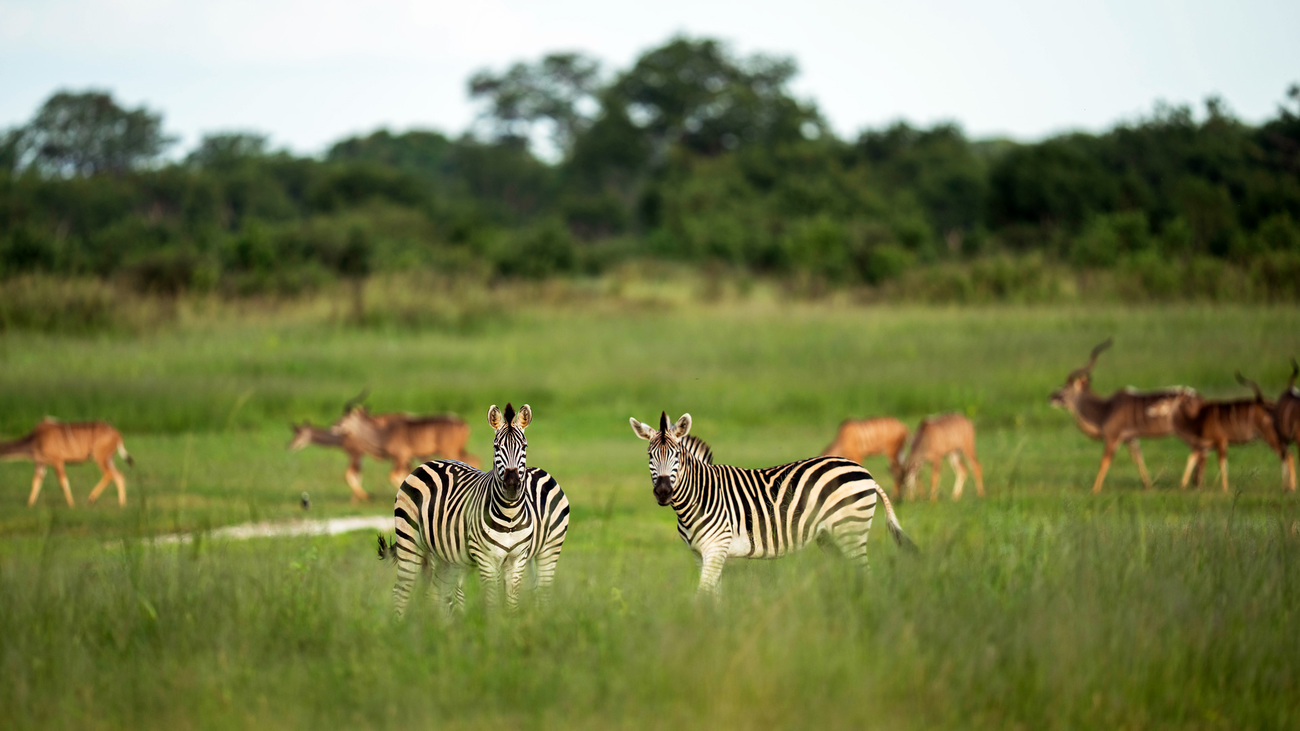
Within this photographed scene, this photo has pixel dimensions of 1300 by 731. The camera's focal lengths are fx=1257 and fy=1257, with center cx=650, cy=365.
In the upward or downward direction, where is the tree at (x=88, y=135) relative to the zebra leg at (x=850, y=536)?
upward

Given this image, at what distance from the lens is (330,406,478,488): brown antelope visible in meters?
14.8

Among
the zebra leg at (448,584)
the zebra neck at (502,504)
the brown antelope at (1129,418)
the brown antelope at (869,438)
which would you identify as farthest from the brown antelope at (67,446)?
the brown antelope at (1129,418)

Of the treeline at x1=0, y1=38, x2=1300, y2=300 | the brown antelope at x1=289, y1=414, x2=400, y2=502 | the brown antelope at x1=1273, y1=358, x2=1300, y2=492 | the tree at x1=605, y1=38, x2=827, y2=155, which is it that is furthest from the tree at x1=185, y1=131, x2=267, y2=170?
the brown antelope at x1=1273, y1=358, x2=1300, y2=492

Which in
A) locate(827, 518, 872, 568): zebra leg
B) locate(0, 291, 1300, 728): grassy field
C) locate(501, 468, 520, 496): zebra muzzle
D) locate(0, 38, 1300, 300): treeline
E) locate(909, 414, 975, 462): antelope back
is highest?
locate(0, 38, 1300, 300): treeline

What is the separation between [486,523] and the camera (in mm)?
6188

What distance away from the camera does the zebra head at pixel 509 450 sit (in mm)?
5820

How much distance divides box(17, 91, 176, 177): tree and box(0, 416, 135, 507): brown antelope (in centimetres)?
4750

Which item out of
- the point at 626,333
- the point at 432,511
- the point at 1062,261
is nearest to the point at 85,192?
the point at 626,333

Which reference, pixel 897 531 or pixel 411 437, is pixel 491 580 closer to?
pixel 897 531

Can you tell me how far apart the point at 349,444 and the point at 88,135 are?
50579mm

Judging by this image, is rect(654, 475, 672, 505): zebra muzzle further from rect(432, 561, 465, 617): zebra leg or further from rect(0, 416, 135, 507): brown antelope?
rect(0, 416, 135, 507): brown antelope

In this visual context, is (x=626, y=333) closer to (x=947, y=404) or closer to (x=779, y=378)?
(x=779, y=378)

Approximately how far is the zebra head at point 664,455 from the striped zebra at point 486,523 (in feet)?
1.83

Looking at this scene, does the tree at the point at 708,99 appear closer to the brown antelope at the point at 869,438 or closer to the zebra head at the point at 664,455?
the brown antelope at the point at 869,438
